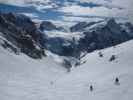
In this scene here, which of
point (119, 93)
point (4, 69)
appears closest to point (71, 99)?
point (119, 93)

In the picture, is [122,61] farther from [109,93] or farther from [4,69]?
[4,69]

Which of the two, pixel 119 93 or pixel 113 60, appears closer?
pixel 119 93

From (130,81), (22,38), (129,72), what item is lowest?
(130,81)

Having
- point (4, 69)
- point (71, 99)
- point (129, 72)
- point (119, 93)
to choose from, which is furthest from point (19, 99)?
point (4, 69)

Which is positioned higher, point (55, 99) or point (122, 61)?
point (122, 61)

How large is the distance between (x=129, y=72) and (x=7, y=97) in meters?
14.7

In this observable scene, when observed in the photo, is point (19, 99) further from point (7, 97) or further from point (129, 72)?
point (129, 72)

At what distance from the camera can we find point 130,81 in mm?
27281

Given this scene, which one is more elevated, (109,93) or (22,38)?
(22,38)

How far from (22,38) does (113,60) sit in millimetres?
91391

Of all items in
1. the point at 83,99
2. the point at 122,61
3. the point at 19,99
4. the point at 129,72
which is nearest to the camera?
the point at 83,99

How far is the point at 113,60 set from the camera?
149 ft

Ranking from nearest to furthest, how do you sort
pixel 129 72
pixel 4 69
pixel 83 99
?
pixel 83 99, pixel 129 72, pixel 4 69

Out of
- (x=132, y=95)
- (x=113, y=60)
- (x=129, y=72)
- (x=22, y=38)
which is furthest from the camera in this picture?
(x=22, y=38)
